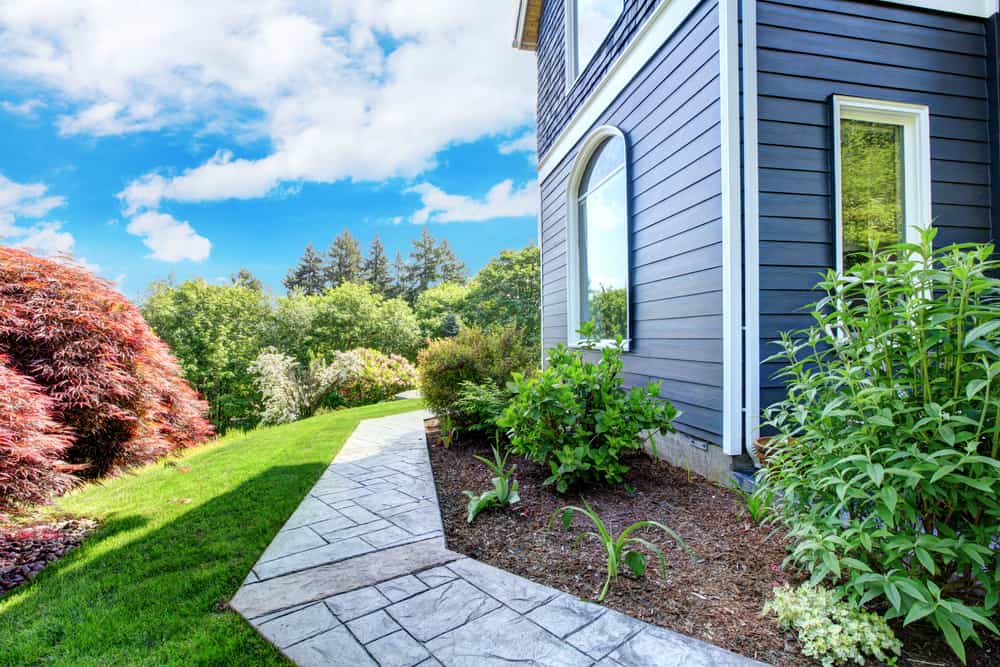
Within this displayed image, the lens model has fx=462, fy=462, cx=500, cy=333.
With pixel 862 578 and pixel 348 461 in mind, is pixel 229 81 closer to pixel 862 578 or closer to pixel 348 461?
pixel 348 461

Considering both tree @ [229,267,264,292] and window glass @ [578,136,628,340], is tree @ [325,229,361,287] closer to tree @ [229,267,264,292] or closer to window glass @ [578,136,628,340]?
tree @ [229,267,264,292]

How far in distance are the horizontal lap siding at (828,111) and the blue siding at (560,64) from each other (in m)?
1.19

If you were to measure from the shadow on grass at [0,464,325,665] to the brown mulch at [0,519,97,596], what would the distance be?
0.10 meters

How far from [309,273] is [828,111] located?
3515cm

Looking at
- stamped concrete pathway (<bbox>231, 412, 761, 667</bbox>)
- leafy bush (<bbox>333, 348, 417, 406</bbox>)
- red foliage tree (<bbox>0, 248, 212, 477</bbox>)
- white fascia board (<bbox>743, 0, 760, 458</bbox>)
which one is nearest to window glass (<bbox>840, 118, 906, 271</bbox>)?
white fascia board (<bbox>743, 0, 760, 458</bbox>)

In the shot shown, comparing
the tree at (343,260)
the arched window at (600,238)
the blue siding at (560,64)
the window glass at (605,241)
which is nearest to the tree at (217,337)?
the tree at (343,260)

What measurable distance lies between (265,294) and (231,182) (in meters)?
17.3

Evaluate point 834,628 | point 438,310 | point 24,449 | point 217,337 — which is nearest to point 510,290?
point 438,310

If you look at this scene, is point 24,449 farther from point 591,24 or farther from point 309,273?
point 309,273

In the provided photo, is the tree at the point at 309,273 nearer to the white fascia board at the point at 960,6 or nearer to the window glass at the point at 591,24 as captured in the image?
the window glass at the point at 591,24

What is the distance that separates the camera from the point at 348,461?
446 cm

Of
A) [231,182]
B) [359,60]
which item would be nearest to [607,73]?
[359,60]

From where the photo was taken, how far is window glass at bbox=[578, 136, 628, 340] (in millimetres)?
4465

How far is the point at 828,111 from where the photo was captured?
3008 millimetres
